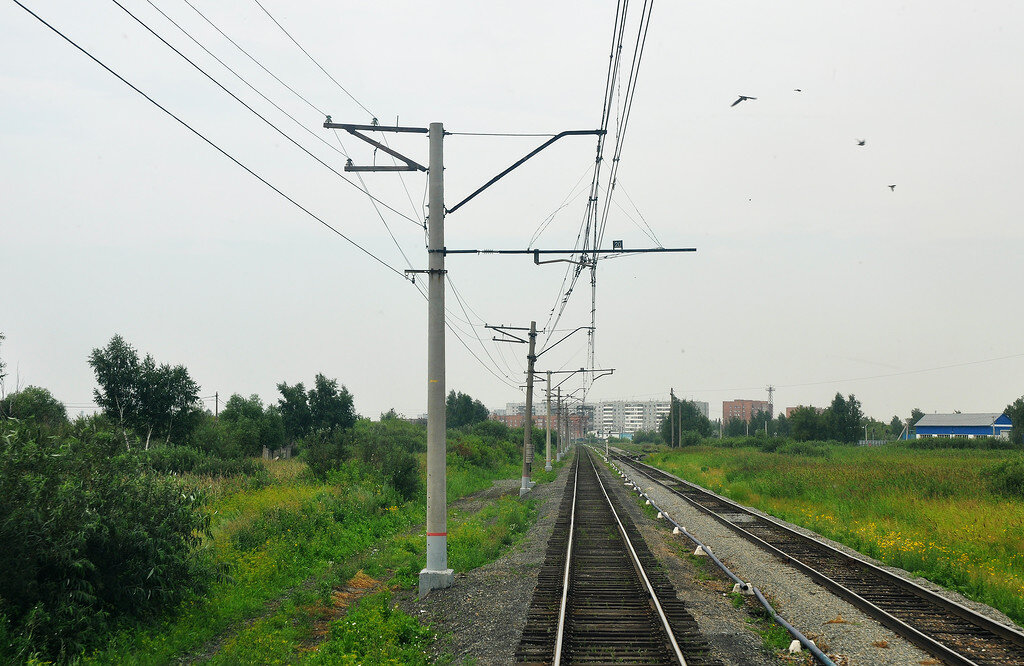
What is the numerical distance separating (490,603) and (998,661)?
7.19m

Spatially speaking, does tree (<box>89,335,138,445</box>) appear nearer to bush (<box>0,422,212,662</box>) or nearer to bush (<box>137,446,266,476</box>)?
bush (<box>137,446,266,476</box>)

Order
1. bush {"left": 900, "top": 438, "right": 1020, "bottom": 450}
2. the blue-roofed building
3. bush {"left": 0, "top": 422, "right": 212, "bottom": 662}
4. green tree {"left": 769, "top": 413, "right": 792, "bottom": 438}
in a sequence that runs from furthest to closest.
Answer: green tree {"left": 769, "top": 413, "right": 792, "bottom": 438}
the blue-roofed building
bush {"left": 900, "top": 438, "right": 1020, "bottom": 450}
bush {"left": 0, "top": 422, "right": 212, "bottom": 662}

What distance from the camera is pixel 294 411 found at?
224 feet

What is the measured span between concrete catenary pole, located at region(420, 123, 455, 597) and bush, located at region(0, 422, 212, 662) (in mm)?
4164

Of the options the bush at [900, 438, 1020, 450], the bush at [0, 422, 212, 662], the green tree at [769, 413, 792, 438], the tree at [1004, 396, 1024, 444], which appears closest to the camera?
the bush at [0, 422, 212, 662]

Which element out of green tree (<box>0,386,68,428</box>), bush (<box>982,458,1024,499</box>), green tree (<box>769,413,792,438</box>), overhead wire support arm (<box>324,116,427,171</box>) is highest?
overhead wire support arm (<box>324,116,427,171</box>)

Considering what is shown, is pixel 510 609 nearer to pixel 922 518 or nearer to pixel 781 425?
pixel 922 518

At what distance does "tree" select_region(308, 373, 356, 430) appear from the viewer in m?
68.7

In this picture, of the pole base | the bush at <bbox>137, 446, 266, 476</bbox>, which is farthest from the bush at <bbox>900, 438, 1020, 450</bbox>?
the pole base

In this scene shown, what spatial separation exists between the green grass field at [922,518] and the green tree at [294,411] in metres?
45.3

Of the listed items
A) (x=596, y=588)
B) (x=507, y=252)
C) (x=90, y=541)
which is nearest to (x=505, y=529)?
(x=596, y=588)

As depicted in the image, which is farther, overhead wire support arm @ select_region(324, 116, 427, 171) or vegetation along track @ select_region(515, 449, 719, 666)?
overhead wire support arm @ select_region(324, 116, 427, 171)

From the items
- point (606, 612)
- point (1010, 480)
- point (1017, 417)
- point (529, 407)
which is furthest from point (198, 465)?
point (1017, 417)

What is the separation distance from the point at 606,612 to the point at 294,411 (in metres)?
62.3
